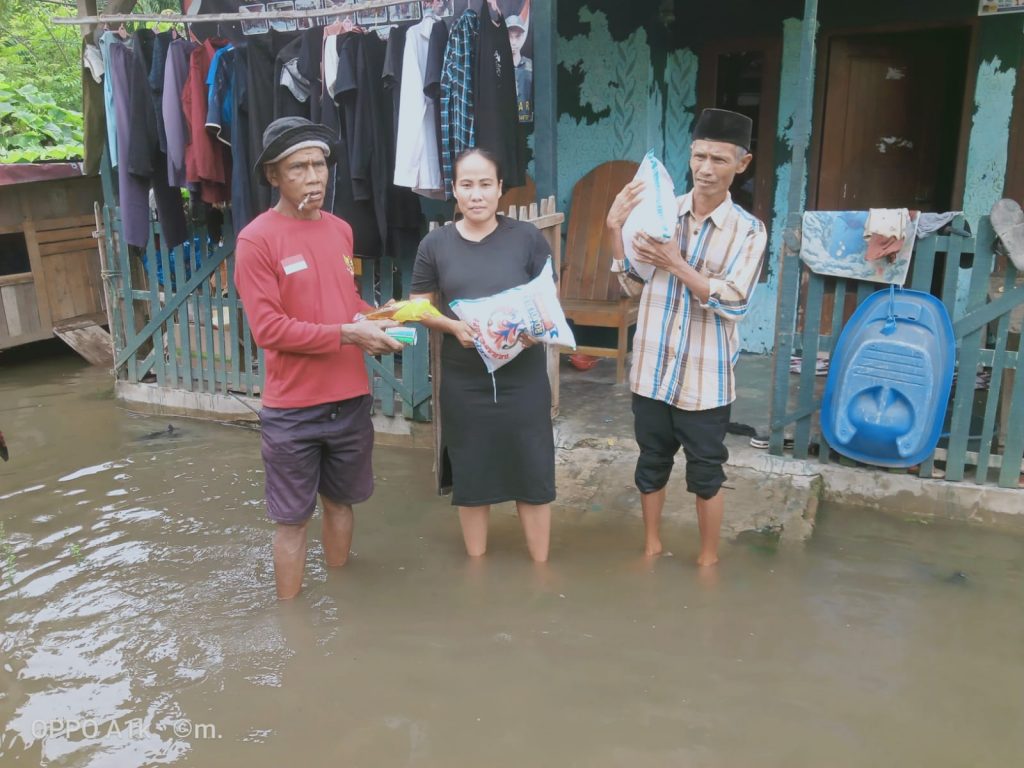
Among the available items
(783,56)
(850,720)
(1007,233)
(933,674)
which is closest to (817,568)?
(933,674)

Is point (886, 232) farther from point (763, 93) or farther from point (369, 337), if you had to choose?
point (763, 93)

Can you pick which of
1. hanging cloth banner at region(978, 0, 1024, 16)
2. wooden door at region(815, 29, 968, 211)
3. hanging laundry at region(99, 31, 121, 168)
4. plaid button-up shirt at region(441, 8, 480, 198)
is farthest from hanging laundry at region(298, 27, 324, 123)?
hanging cloth banner at region(978, 0, 1024, 16)

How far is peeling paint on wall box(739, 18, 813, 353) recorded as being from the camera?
5902 millimetres

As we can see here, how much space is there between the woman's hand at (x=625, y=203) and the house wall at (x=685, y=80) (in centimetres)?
315

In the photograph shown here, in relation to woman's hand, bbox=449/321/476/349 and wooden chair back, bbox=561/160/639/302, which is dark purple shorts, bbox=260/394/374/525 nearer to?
→ woman's hand, bbox=449/321/476/349

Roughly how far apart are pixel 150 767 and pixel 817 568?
109 inches

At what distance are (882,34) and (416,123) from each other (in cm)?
354

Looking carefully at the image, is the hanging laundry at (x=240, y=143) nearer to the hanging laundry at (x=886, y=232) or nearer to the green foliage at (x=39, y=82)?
the green foliage at (x=39, y=82)

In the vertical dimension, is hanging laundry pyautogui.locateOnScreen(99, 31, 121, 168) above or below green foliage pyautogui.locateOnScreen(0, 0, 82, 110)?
below

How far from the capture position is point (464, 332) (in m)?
3.22

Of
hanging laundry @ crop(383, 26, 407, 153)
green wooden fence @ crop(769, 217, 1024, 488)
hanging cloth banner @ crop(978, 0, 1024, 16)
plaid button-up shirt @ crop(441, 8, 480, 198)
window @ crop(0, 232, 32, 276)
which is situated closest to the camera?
green wooden fence @ crop(769, 217, 1024, 488)

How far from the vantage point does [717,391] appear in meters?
3.33

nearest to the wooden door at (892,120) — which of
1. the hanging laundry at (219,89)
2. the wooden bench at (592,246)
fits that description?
the wooden bench at (592,246)

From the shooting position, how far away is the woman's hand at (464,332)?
10.5ft
